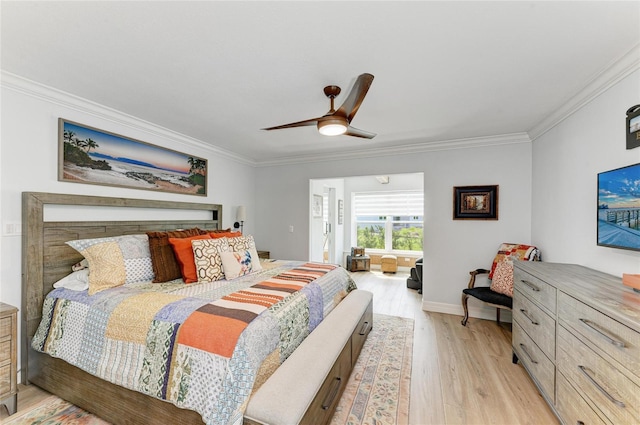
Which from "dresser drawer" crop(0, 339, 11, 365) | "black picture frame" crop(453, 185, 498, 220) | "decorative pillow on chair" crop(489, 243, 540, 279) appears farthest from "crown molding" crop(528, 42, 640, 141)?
"dresser drawer" crop(0, 339, 11, 365)

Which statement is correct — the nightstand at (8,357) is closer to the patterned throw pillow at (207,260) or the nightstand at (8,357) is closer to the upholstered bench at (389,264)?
the patterned throw pillow at (207,260)

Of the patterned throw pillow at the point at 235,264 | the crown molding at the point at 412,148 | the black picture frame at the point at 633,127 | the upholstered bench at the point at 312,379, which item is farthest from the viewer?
the crown molding at the point at 412,148

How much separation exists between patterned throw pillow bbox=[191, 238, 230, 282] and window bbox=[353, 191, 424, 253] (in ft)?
16.5

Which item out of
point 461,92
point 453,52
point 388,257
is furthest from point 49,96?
point 388,257

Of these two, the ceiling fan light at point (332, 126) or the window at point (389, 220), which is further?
the window at point (389, 220)

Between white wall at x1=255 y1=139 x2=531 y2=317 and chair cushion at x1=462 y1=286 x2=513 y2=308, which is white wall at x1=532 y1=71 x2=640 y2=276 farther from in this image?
chair cushion at x1=462 y1=286 x2=513 y2=308

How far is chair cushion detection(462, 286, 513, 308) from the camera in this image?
2.96m

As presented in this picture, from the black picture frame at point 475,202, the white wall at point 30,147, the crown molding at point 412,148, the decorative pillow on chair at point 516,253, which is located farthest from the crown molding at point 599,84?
the white wall at point 30,147

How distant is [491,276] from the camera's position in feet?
11.1

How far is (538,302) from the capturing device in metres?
2.05

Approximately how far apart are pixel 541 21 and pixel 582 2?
0.53 ft

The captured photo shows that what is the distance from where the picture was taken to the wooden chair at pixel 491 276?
3012 mm

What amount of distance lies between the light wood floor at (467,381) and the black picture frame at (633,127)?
1.94m

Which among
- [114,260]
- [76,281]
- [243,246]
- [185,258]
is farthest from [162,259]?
[243,246]
